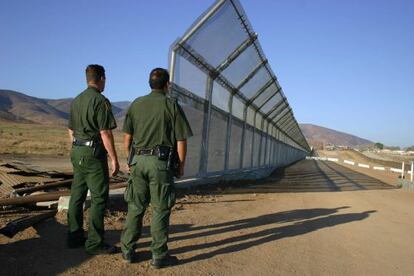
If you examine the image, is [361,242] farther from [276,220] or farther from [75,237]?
[75,237]

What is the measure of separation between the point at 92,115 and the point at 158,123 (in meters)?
0.68

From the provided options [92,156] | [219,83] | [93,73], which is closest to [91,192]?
[92,156]

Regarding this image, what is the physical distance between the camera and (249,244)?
533 centimetres

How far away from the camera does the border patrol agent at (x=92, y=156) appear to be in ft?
14.5

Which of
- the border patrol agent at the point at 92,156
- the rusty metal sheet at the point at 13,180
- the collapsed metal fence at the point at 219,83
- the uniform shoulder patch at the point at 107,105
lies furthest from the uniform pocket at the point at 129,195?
the collapsed metal fence at the point at 219,83

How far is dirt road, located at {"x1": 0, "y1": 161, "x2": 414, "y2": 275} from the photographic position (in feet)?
13.7

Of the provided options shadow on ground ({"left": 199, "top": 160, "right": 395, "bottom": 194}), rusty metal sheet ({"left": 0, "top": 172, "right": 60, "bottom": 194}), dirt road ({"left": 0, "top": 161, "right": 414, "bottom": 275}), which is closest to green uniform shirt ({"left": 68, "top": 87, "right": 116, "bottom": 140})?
dirt road ({"left": 0, "top": 161, "right": 414, "bottom": 275})

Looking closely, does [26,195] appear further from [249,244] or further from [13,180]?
[249,244]

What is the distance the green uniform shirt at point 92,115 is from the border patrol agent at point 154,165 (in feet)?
0.79

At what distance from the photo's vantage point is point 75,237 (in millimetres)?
4574

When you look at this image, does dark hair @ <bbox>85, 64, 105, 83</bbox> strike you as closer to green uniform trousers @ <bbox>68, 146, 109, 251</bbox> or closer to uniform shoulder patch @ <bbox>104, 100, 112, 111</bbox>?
uniform shoulder patch @ <bbox>104, 100, 112, 111</bbox>

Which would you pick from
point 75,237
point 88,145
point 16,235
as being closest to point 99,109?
point 88,145

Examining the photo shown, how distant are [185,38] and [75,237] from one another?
456 cm

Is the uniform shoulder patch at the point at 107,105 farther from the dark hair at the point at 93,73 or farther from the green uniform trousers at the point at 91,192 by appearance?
the green uniform trousers at the point at 91,192
